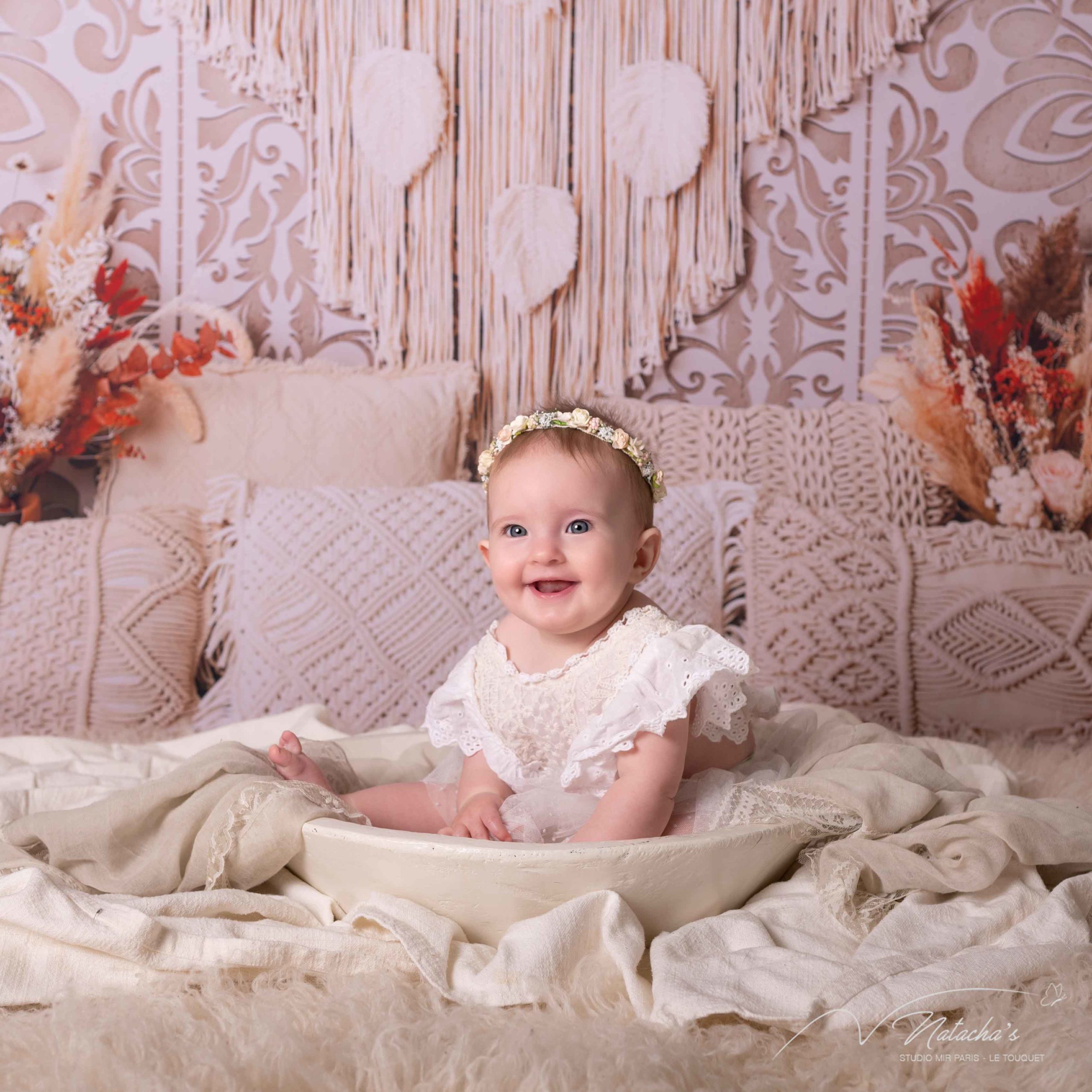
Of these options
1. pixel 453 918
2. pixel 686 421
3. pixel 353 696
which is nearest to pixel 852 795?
pixel 453 918

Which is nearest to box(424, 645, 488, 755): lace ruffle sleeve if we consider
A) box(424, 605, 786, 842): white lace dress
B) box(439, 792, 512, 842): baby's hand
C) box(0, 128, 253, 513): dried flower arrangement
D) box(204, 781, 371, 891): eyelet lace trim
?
box(424, 605, 786, 842): white lace dress

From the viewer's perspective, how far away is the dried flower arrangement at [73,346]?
1.80m

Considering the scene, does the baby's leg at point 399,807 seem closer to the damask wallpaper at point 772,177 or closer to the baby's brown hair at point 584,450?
the baby's brown hair at point 584,450

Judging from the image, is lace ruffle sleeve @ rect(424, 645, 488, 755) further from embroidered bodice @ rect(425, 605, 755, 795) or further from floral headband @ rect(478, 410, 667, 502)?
floral headband @ rect(478, 410, 667, 502)

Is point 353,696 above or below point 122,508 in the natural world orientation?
below

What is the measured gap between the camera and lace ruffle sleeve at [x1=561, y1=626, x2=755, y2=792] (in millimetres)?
959

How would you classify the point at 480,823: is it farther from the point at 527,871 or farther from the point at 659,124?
the point at 659,124

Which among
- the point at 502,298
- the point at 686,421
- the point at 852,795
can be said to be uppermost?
the point at 502,298

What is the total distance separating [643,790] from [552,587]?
22 centimetres

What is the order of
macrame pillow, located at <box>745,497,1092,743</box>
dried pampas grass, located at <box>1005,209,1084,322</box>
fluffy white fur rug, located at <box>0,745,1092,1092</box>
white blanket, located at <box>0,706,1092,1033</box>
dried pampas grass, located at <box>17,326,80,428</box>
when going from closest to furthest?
1. fluffy white fur rug, located at <box>0,745,1092,1092</box>
2. white blanket, located at <box>0,706,1092,1033</box>
3. macrame pillow, located at <box>745,497,1092,743</box>
4. dried pampas grass, located at <box>17,326,80,428</box>
5. dried pampas grass, located at <box>1005,209,1084,322</box>

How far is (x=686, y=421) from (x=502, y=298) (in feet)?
1.42

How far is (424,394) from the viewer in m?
1.91

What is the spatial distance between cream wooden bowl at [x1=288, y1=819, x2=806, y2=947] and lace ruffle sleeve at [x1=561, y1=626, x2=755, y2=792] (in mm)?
150

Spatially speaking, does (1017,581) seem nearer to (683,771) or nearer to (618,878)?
(683,771)
